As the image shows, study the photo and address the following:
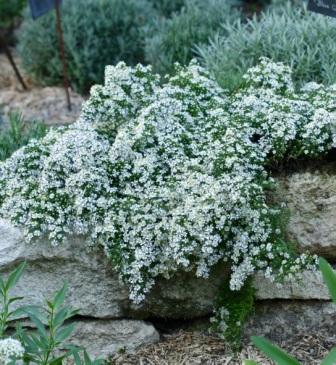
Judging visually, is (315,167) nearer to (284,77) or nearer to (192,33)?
(284,77)

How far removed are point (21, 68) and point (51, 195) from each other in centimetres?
396

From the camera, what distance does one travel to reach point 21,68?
689 cm

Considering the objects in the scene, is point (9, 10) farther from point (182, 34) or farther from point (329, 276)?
point (329, 276)

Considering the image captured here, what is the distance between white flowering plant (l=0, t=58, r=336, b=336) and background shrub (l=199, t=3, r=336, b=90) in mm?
697

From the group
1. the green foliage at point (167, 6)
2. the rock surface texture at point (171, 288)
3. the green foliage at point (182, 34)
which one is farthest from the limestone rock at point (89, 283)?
the green foliage at point (167, 6)

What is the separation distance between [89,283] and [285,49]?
1885 mm

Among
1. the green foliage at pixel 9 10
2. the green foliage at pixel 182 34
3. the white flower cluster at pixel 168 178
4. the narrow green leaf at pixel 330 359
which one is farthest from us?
the green foliage at pixel 9 10

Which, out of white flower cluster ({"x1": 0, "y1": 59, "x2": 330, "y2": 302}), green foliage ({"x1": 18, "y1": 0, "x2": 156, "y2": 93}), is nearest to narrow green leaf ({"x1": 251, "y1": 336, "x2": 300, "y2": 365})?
white flower cluster ({"x1": 0, "y1": 59, "x2": 330, "y2": 302})

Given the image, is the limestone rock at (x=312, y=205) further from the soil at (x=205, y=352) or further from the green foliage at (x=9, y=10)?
the green foliage at (x=9, y=10)

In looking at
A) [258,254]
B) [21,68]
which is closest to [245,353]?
[258,254]

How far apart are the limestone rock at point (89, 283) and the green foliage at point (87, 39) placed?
9.86 ft

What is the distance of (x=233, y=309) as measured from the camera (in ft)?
10.6

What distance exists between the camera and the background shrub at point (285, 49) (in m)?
4.25

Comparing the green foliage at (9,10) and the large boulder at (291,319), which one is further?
the green foliage at (9,10)
